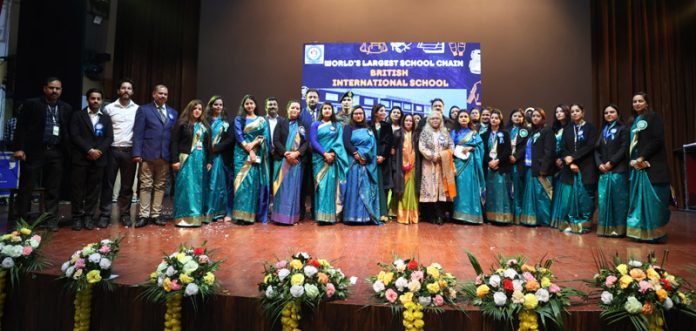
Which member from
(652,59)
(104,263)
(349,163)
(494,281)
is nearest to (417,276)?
(494,281)

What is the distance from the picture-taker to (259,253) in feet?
8.46

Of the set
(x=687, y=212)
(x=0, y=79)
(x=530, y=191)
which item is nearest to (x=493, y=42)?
(x=530, y=191)

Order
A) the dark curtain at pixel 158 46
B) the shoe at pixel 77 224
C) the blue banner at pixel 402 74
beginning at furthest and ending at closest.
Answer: the dark curtain at pixel 158 46, the blue banner at pixel 402 74, the shoe at pixel 77 224

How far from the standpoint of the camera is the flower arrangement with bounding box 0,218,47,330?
1.95m

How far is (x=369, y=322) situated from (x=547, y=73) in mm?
6247

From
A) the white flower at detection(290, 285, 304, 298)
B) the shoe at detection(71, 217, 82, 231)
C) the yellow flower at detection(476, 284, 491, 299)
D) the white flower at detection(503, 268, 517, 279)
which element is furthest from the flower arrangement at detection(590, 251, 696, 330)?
the shoe at detection(71, 217, 82, 231)

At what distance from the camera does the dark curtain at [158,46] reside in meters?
7.35

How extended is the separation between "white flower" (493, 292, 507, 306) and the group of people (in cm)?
259

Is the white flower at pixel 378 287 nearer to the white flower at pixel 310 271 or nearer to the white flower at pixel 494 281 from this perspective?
the white flower at pixel 310 271

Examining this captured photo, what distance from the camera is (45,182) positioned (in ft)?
11.0

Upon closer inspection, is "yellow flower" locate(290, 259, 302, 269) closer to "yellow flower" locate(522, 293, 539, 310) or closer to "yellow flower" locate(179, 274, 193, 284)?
"yellow flower" locate(179, 274, 193, 284)

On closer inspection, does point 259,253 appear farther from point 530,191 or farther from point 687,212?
point 687,212

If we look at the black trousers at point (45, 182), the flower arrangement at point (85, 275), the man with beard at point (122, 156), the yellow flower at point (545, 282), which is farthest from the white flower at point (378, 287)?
the black trousers at point (45, 182)

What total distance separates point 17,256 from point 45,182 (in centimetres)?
172
